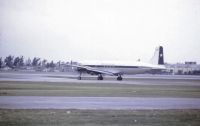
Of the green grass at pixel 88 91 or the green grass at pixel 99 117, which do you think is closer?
the green grass at pixel 99 117

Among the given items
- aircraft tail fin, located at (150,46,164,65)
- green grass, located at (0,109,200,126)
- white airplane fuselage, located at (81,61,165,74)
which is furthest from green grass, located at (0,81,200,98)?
aircraft tail fin, located at (150,46,164,65)

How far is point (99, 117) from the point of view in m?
17.1

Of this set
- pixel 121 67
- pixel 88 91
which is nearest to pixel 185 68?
pixel 121 67

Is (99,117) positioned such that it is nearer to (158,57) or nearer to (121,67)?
(121,67)

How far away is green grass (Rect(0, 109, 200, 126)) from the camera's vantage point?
50.4 ft

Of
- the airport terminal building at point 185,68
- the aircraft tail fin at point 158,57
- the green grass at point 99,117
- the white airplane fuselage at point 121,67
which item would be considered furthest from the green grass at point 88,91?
the airport terminal building at point 185,68

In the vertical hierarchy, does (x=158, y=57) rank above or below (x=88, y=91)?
above

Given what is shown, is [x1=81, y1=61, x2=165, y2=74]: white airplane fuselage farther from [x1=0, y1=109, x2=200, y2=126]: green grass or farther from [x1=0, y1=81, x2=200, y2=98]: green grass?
[x1=0, y1=109, x2=200, y2=126]: green grass

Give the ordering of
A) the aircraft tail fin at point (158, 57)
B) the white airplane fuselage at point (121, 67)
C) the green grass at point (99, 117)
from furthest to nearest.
Answer: 1. the aircraft tail fin at point (158, 57)
2. the white airplane fuselage at point (121, 67)
3. the green grass at point (99, 117)

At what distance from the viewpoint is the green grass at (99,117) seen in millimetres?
15367

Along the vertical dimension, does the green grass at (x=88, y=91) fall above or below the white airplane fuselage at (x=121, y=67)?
below

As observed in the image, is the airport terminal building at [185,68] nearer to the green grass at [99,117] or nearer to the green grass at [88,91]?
the green grass at [88,91]

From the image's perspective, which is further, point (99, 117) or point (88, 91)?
point (88, 91)

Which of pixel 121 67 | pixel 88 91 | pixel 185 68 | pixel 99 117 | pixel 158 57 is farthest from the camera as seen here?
pixel 185 68
